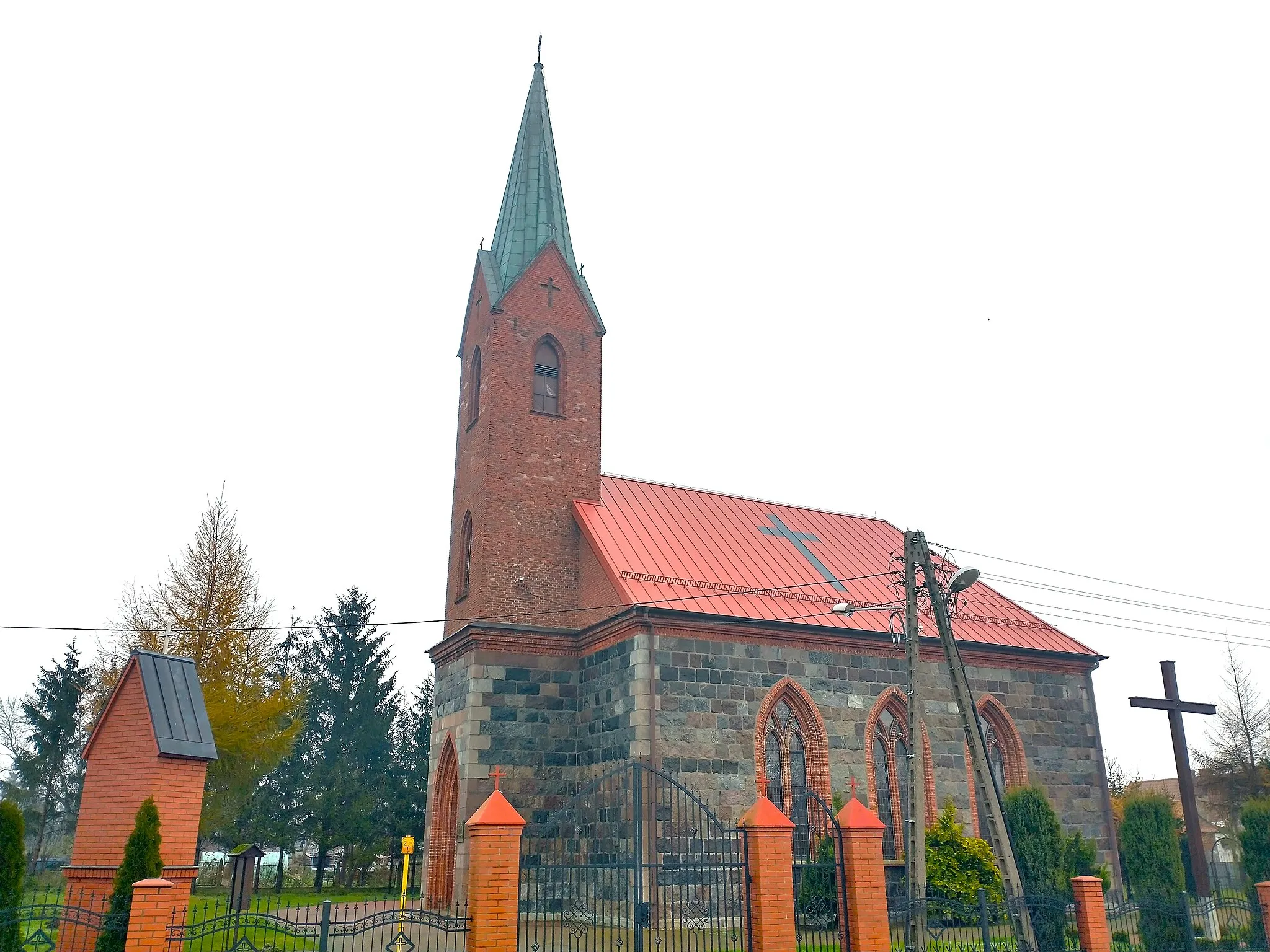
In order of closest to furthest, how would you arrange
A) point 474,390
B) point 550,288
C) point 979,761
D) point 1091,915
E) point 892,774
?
point 979,761, point 1091,915, point 892,774, point 550,288, point 474,390

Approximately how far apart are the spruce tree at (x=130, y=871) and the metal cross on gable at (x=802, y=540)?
15.2m

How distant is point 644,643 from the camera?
1878 cm

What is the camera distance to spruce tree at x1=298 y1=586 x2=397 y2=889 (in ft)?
112

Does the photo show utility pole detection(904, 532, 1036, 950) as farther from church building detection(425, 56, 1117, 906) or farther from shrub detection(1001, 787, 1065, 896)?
church building detection(425, 56, 1117, 906)

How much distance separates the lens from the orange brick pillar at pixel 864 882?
44.1 ft

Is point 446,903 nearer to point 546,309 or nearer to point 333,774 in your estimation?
point 546,309

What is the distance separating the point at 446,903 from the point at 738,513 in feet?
37.4

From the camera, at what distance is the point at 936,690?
867 inches

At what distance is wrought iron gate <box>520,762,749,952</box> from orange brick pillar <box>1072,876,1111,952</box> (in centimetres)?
510

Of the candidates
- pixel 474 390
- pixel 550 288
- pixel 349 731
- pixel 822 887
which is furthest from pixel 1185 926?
pixel 349 731

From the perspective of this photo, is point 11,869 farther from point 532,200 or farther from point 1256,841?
point 1256,841

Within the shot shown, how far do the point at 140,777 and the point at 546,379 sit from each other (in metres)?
13.2

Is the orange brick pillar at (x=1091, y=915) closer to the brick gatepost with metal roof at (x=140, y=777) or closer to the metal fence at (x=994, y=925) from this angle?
the metal fence at (x=994, y=925)

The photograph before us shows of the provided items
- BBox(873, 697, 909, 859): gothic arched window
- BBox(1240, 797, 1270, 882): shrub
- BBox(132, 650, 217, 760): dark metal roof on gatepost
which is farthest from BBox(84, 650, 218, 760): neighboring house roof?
BBox(1240, 797, 1270, 882): shrub
